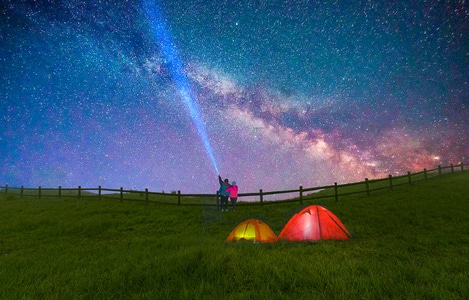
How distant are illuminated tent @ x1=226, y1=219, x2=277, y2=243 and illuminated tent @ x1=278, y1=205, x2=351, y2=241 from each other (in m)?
0.47

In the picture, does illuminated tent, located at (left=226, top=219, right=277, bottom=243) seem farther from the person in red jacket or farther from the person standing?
the person standing

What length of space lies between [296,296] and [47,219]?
1259 centimetres

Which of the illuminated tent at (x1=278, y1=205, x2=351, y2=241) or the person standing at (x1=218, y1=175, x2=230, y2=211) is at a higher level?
the person standing at (x1=218, y1=175, x2=230, y2=211)

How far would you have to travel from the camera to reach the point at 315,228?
718 cm

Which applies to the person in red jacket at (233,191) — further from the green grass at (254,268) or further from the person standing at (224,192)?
the green grass at (254,268)

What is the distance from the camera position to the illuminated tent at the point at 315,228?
7062 mm

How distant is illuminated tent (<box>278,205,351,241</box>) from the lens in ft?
23.2

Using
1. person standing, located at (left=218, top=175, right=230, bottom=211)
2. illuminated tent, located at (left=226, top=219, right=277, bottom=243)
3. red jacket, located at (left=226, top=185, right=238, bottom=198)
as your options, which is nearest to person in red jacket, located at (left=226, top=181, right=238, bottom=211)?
red jacket, located at (left=226, top=185, right=238, bottom=198)

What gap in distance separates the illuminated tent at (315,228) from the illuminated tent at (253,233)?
473 mm

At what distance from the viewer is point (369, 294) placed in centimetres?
303

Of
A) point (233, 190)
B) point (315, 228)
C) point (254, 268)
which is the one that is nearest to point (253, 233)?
point (315, 228)

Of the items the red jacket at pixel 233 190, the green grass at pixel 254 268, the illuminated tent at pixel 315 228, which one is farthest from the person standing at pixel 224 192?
the illuminated tent at pixel 315 228

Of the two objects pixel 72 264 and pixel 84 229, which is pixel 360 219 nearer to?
pixel 72 264

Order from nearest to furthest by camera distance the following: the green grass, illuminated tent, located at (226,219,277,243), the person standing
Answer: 1. the green grass
2. illuminated tent, located at (226,219,277,243)
3. the person standing
